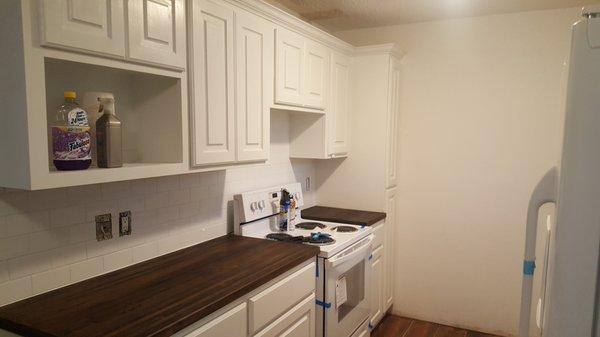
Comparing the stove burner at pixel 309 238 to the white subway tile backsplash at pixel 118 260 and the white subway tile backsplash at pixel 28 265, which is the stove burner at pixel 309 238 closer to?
the white subway tile backsplash at pixel 118 260

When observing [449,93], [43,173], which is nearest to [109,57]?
[43,173]

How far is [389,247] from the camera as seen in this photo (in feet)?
10.9

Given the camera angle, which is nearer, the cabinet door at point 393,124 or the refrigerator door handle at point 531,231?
the refrigerator door handle at point 531,231

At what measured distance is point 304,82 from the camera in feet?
8.58

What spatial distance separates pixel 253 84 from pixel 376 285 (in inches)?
74.4

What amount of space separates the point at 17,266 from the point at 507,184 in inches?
124

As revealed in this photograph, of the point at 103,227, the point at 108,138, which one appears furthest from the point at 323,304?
the point at 108,138

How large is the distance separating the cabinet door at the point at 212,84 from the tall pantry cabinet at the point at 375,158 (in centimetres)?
149

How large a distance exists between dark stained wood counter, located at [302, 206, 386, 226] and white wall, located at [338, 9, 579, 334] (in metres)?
0.52

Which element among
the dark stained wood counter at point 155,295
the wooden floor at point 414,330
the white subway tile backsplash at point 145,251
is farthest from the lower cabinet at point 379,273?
the white subway tile backsplash at point 145,251

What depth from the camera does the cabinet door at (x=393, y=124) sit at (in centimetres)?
318

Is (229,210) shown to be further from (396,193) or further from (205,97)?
(396,193)

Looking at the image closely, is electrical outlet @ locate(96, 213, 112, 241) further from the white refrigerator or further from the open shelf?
the white refrigerator

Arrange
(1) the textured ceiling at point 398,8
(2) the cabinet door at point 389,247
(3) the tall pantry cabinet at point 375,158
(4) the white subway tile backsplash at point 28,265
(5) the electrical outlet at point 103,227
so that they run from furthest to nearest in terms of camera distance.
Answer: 1. (2) the cabinet door at point 389,247
2. (3) the tall pantry cabinet at point 375,158
3. (1) the textured ceiling at point 398,8
4. (5) the electrical outlet at point 103,227
5. (4) the white subway tile backsplash at point 28,265
